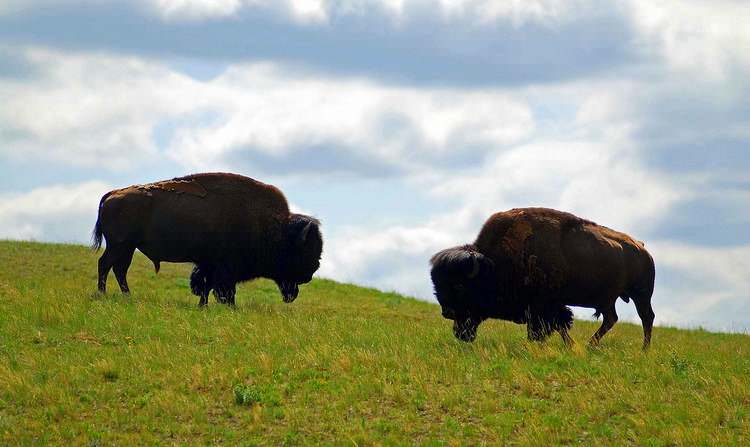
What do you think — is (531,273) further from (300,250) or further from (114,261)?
(114,261)

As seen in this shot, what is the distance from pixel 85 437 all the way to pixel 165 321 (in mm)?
5038

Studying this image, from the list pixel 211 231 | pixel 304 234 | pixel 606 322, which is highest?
pixel 304 234

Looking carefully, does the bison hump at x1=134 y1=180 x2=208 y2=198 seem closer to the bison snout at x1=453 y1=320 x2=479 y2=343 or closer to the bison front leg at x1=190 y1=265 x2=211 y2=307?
the bison front leg at x1=190 y1=265 x2=211 y2=307

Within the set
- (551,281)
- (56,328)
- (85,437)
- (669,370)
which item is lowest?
(85,437)

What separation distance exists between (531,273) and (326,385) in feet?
14.7

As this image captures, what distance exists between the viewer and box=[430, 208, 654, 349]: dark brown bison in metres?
15.2

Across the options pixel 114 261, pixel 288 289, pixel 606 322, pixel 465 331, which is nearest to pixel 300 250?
pixel 288 289

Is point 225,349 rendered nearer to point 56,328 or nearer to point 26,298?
point 56,328

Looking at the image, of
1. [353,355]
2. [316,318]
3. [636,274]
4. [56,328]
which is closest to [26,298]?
[56,328]

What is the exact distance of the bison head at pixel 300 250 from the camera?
1934cm

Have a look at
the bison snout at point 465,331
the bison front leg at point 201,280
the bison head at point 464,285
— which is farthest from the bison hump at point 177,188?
the bison snout at point 465,331

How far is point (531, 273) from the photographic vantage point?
1521 centimetres

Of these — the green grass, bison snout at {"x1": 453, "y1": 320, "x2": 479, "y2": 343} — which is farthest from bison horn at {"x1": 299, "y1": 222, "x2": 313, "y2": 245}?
bison snout at {"x1": 453, "y1": 320, "x2": 479, "y2": 343}

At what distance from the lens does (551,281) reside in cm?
1520
